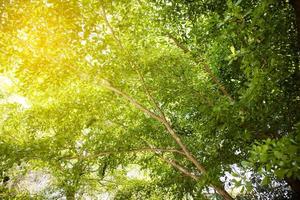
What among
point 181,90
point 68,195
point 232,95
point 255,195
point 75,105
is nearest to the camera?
point 181,90

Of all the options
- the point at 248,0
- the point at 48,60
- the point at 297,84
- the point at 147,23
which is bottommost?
the point at 297,84

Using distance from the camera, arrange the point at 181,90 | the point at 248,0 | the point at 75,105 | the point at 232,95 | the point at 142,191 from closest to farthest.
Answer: the point at 248,0 → the point at 181,90 → the point at 75,105 → the point at 232,95 → the point at 142,191

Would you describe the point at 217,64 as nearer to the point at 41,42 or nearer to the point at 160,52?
the point at 160,52

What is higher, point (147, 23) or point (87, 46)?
point (147, 23)

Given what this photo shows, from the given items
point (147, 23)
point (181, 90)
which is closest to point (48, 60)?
point (147, 23)

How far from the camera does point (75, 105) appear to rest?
6.80 meters

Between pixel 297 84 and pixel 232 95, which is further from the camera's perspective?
pixel 232 95

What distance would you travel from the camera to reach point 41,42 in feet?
17.5

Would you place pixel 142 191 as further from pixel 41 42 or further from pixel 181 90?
pixel 41 42

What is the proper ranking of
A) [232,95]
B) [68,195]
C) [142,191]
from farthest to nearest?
[68,195]
[142,191]
[232,95]

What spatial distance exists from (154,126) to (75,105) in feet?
6.13

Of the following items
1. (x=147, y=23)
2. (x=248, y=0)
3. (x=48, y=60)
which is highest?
(x=147, y=23)

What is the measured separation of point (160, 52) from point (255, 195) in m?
9.57

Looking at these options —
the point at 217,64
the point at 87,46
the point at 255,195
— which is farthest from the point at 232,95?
the point at 255,195
